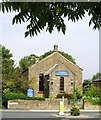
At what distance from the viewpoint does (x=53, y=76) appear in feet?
135

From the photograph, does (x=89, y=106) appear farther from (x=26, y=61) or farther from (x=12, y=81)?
(x=26, y=61)

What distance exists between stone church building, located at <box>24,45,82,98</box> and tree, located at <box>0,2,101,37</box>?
119ft

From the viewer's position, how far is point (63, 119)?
22.6 meters

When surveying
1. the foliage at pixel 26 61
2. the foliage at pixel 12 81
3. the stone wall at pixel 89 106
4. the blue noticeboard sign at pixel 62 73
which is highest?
the foliage at pixel 26 61

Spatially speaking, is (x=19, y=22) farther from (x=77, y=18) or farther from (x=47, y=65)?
(x=47, y=65)

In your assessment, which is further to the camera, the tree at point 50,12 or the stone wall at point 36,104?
the stone wall at point 36,104

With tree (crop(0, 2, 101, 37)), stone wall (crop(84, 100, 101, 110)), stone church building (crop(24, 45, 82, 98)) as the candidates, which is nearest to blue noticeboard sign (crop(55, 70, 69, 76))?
stone church building (crop(24, 45, 82, 98))

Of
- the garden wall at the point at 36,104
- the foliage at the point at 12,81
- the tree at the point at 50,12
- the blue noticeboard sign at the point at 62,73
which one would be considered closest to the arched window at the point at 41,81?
the blue noticeboard sign at the point at 62,73

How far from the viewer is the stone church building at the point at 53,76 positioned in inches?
1629

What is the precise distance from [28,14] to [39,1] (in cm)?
42

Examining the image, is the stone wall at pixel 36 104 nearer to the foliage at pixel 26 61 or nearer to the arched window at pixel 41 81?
the arched window at pixel 41 81

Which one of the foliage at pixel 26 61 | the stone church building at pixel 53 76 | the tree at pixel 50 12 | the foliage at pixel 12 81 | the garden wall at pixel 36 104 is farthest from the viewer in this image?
the foliage at pixel 26 61

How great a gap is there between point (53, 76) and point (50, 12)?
37965mm

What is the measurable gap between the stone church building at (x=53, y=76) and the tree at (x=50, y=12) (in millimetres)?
36137
